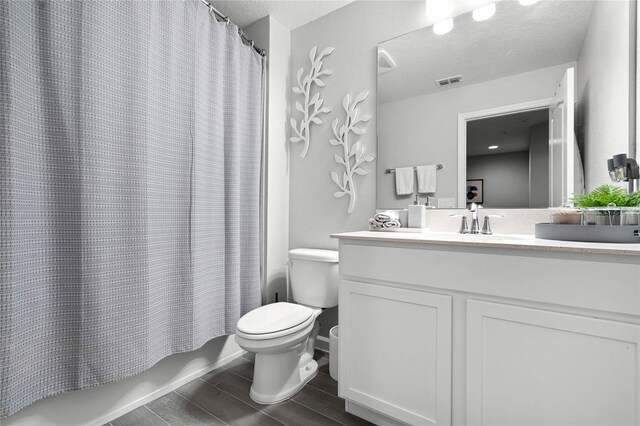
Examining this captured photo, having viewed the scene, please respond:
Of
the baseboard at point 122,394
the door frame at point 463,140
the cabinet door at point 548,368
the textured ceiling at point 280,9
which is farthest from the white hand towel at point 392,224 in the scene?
the textured ceiling at point 280,9

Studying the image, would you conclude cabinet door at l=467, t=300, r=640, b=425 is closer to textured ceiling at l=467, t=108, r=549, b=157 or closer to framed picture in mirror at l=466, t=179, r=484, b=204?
framed picture in mirror at l=466, t=179, r=484, b=204

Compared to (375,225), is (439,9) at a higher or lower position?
higher

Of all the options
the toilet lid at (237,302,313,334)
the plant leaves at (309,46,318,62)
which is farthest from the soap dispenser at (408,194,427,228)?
the plant leaves at (309,46,318,62)

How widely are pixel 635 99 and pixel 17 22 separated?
2447 millimetres

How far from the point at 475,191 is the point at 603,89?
0.67 m

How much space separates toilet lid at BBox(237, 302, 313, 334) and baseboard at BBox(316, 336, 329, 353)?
57 centimetres

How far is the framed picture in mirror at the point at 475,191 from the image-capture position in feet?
5.32

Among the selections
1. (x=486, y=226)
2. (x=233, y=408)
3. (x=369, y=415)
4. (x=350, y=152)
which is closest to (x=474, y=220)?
(x=486, y=226)

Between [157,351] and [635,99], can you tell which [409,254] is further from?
[157,351]

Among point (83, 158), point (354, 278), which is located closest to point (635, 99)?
point (354, 278)

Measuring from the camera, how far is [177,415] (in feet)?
4.72

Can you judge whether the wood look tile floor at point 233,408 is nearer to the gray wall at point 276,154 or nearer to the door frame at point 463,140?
the gray wall at point 276,154

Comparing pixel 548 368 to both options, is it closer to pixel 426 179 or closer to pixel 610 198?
pixel 610 198

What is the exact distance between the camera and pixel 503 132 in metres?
1.55
